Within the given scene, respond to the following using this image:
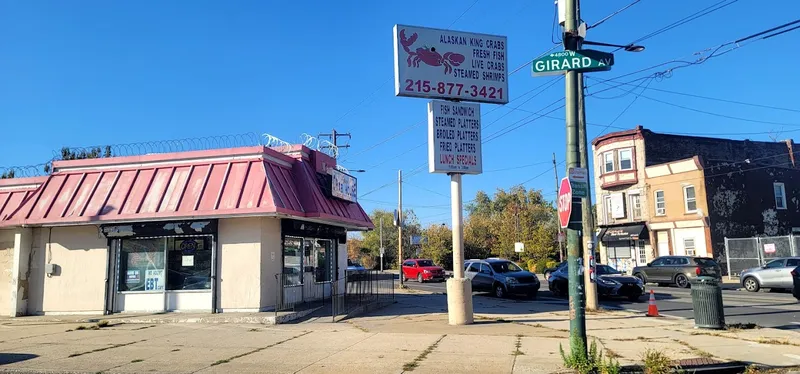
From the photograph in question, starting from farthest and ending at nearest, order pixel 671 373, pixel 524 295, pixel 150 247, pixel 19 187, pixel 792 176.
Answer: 1. pixel 792 176
2. pixel 524 295
3. pixel 19 187
4. pixel 150 247
5. pixel 671 373

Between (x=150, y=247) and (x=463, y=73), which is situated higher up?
(x=463, y=73)

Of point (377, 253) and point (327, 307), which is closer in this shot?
point (327, 307)

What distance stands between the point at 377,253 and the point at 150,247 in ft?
172

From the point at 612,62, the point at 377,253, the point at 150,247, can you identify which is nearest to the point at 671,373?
the point at 612,62

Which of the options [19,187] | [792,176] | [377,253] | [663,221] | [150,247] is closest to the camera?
[150,247]

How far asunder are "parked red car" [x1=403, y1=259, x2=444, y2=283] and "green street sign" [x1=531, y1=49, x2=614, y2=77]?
29.2m

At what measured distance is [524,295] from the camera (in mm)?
23391

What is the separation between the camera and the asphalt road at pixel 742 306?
14367mm

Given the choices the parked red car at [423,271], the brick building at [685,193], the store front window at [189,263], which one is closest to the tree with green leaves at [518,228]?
the brick building at [685,193]

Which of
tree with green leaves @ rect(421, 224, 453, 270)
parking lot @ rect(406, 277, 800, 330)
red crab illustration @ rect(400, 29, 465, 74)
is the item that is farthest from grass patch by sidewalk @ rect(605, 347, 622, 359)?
tree with green leaves @ rect(421, 224, 453, 270)

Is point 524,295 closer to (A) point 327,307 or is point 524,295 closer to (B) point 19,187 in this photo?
(A) point 327,307

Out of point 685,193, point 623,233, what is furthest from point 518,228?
point 685,193

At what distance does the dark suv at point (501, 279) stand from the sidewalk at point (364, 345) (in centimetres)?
726

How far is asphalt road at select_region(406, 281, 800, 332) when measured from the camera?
14367 mm
